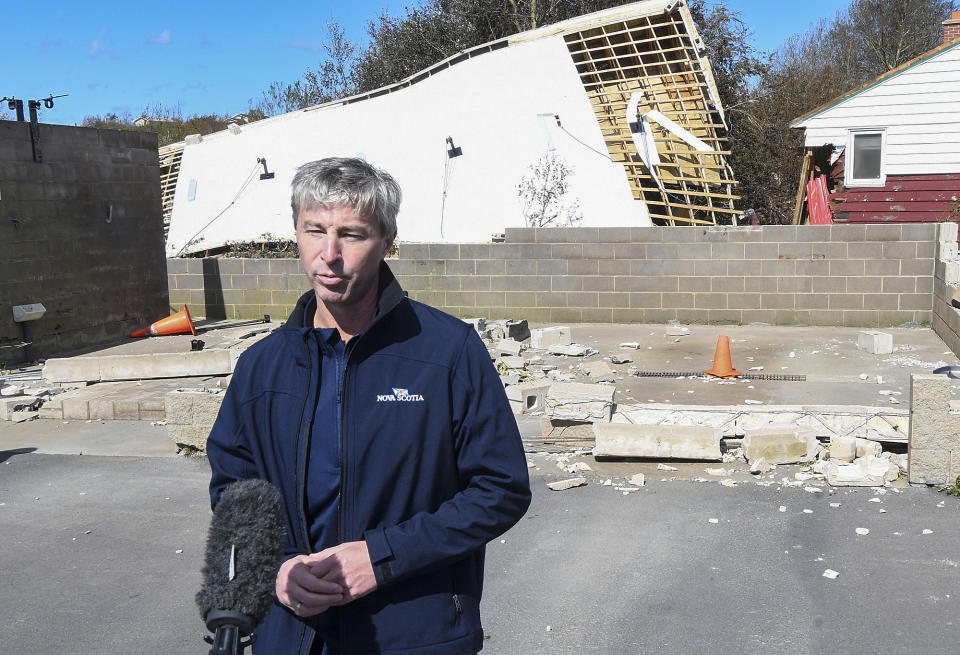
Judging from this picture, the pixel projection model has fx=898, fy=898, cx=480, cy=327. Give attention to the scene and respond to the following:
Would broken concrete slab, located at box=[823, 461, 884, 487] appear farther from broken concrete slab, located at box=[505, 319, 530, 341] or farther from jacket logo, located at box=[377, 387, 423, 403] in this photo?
broken concrete slab, located at box=[505, 319, 530, 341]

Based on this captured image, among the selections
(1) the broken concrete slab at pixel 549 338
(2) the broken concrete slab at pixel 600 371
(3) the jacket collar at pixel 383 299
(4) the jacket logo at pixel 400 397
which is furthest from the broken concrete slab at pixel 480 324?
(4) the jacket logo at pixel 400 397

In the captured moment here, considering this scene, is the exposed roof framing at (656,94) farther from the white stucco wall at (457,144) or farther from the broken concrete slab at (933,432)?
the broken concrete slab at (933,432)

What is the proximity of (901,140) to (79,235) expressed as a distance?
1543 cm

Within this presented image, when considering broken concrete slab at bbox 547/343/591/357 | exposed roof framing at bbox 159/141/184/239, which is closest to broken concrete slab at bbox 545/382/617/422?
broken concrete slab at bbox 547/343/591/357

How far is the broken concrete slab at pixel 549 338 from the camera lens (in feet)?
42.9

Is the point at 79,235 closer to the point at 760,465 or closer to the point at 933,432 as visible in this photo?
the point at 760,465

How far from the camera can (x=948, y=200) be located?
1755 cm

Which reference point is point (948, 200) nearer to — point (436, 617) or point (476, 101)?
point (476, 101)

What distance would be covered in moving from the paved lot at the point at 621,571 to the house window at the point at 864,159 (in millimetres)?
13083

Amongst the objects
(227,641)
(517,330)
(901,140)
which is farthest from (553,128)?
(227,641)

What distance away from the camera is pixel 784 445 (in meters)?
7.30

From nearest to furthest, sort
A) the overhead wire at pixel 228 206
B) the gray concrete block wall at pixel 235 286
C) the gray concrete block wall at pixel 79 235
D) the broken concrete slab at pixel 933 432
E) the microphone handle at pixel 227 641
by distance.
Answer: the microphone handle at pixel 227 641
the broken concrete slab at pixel 933 432
the gray concrete block wall at pixel 79 235
the gray concrete block wall at pixel 235 286
the overhead wire at pixel 228 206

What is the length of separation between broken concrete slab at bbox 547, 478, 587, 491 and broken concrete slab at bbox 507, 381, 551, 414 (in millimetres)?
1606

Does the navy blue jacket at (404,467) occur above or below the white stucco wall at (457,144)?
below
